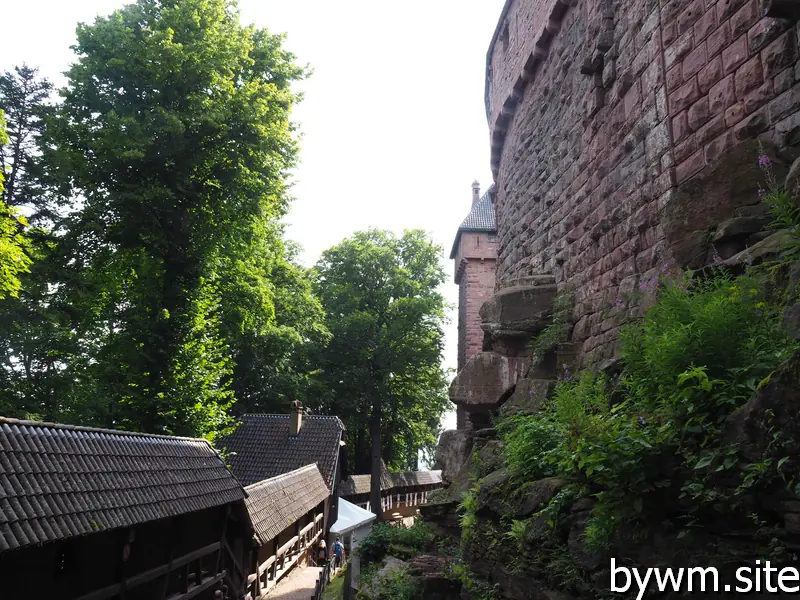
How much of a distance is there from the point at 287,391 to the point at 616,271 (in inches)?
826

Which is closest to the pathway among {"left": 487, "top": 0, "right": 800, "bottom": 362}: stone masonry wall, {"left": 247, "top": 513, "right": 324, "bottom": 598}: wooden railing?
{"left": 247, "top": 513, "right": 324, "bottom": 598}: wooden railing

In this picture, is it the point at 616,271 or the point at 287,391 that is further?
the point at 287,391

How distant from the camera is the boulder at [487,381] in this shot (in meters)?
7.75

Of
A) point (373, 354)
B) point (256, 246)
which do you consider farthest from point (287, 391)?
point (256, 246)

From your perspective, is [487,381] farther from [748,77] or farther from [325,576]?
[325,576]

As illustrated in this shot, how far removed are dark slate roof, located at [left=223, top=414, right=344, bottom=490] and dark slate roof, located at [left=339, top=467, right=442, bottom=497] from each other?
5615 millimetres

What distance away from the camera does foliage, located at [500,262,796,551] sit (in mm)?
2875

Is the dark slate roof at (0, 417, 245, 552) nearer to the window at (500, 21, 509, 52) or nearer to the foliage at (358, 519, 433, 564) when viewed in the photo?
the foliage at (358, 519, 433, 564)

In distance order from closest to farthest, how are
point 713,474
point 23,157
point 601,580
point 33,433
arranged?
1. point 713,474
2. point 601,580
3. point 33,433
4. point 23,157

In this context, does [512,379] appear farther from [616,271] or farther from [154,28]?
[154,28]

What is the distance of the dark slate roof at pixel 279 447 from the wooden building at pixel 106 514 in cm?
843

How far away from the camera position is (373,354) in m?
28.1

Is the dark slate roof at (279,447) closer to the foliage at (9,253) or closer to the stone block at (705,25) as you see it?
the foliage at (9,253)

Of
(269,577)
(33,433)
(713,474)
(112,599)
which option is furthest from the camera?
(269,577)
